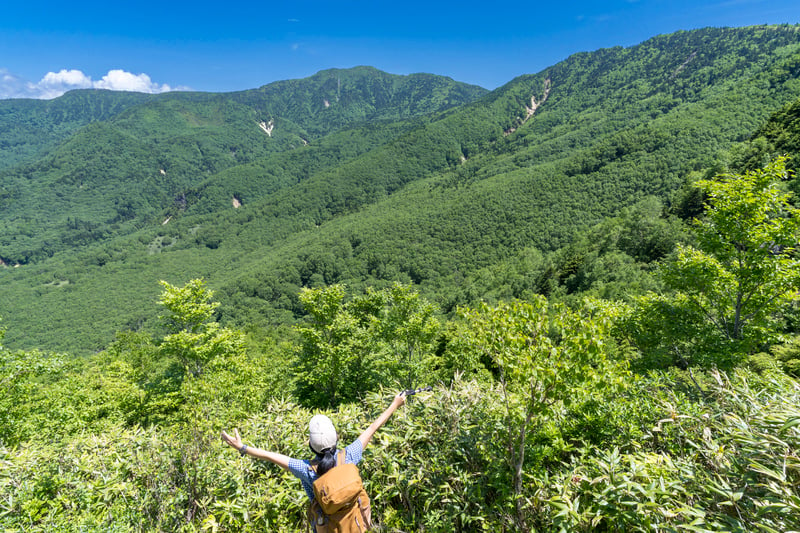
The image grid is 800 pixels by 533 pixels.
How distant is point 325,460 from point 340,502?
0.39 metres

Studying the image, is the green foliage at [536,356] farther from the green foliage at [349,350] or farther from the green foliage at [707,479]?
the green foliage at [349,350]

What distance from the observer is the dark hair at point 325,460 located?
3.35 metres

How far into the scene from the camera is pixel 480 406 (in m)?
6.44

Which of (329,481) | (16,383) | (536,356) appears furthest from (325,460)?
(16,383)

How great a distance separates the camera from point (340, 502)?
3.21 metres

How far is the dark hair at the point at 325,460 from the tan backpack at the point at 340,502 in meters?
0.05

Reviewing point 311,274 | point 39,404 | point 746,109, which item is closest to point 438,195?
point 311,274

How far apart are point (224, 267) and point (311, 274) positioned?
5693cm

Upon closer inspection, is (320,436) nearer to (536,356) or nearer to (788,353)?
(536,356)

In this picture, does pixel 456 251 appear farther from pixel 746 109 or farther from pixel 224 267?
pixel 224 267

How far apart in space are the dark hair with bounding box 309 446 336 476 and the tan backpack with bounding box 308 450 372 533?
5 cm

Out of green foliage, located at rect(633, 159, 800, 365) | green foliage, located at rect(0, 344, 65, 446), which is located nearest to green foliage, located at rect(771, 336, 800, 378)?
green foliage, located at rect(633, 159, 800, 365)

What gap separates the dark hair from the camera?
3348mm

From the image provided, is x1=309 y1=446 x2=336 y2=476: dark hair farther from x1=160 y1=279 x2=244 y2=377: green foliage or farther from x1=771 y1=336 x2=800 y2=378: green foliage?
x1=771 y1=336 x2=800 y2=378: green foliage
